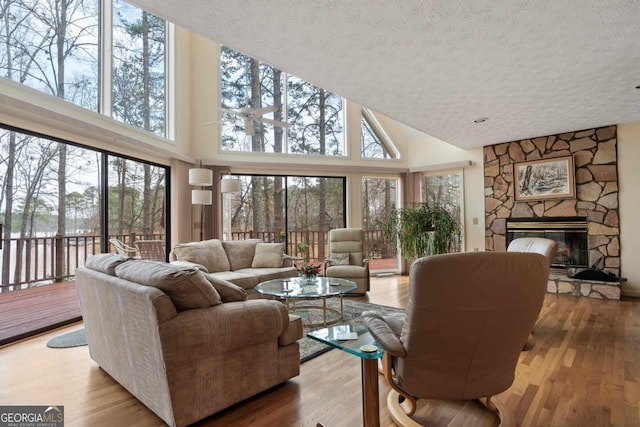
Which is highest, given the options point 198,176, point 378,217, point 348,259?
point 198,176

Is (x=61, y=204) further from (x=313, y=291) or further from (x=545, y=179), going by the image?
(x=545, y=179)

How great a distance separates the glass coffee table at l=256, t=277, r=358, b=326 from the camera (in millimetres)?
3395

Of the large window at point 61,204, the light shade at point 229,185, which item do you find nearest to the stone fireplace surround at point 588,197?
the light shade at point 229,185

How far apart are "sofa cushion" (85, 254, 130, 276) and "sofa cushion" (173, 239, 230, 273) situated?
1.95 meters

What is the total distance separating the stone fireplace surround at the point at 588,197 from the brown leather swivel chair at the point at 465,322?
14.0ft

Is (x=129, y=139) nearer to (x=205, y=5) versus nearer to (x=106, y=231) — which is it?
(x=106, y=231)

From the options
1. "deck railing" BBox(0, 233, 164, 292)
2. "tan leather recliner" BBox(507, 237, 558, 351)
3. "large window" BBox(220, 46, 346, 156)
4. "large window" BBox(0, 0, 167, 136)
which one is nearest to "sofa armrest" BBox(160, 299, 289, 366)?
"tan leather recliner" BBox(507, 237, 558, 351)

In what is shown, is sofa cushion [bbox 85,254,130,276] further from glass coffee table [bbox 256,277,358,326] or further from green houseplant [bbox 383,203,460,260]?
green houseplant [bbox 383,203,460,260]

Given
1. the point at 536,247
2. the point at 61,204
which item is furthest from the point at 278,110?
the point at 536,247

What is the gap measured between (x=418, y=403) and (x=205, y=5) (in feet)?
9.47

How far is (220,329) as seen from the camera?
186 cm

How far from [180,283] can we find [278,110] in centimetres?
532

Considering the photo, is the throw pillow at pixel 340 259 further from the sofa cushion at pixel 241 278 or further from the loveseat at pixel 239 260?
the sofa cushion at pixel 241 278

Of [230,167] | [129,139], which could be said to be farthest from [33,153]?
[230,167]
